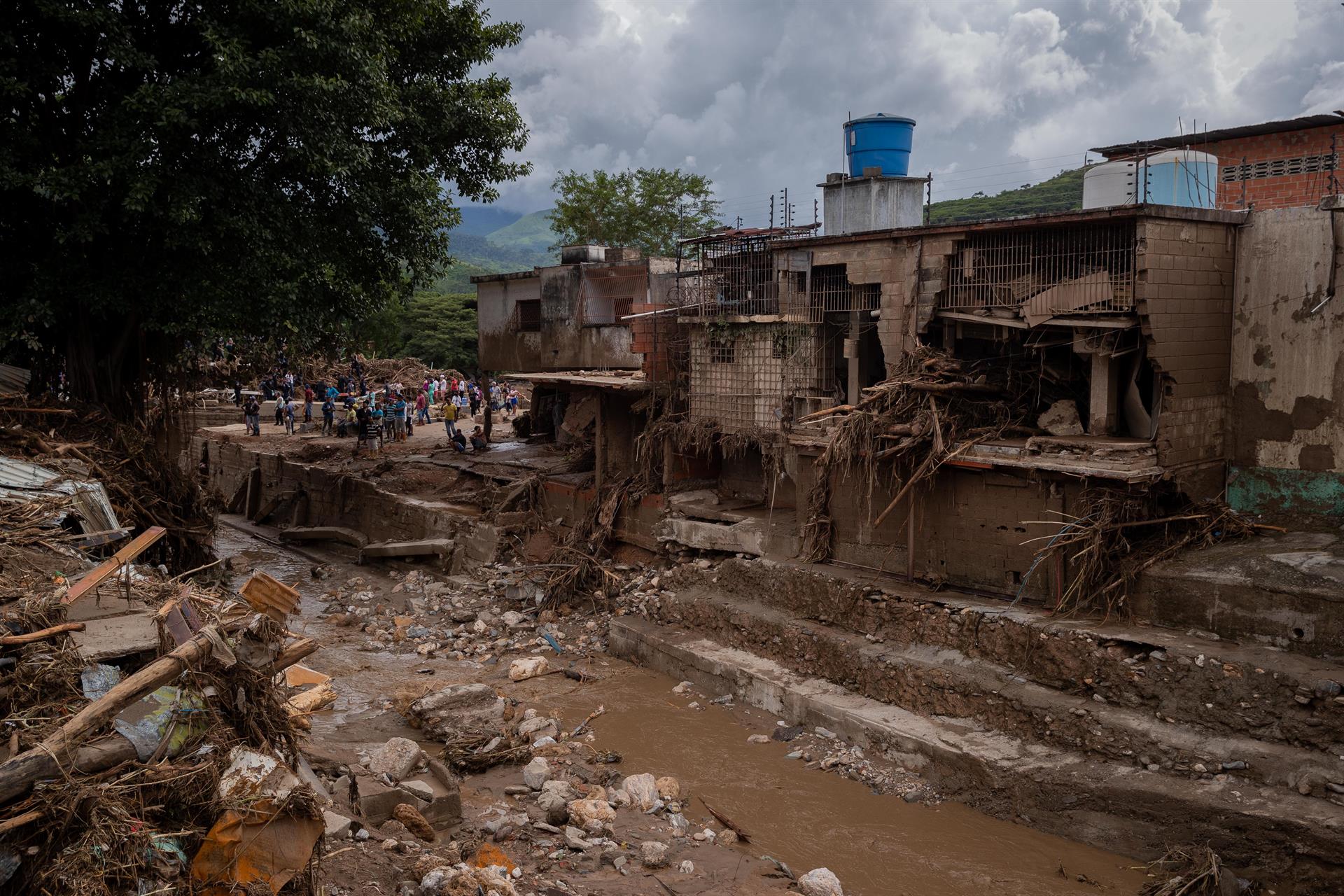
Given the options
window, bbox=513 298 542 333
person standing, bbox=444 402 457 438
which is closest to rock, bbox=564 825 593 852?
person standing, bbox=444 402 457 438

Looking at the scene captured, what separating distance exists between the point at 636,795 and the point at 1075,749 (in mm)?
4478

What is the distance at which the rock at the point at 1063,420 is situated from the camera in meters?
12.5

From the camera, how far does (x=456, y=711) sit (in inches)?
479

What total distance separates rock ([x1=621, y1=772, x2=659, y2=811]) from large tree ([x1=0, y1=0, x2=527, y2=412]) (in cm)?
892

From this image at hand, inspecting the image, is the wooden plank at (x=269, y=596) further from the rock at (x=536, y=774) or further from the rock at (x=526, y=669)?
the rock at (x=526, y=669)

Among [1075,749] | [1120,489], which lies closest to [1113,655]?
[1075,749]

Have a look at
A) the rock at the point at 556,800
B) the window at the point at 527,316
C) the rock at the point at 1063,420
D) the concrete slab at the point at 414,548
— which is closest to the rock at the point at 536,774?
the rock at the point at 556,800

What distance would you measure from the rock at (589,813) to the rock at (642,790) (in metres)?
0.46

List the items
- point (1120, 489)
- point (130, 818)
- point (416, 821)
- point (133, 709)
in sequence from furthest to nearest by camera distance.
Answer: point (1120, 489), point (416, 821), point (133, 709), point (130, 818)

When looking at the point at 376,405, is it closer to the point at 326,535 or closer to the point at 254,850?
the point at 326,535

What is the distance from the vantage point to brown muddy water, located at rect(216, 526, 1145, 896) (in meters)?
9.24

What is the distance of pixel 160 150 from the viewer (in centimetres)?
1347

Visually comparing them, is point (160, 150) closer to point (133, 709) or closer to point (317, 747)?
point (317, 747)

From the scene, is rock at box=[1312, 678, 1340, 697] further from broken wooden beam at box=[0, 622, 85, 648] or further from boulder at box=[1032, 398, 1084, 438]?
broken wooden beam at box=[0, 622, 85, 648]
